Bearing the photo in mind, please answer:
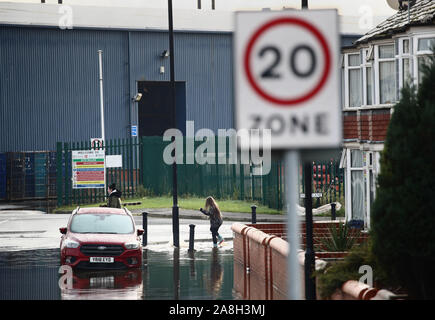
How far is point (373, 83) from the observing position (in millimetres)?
27438

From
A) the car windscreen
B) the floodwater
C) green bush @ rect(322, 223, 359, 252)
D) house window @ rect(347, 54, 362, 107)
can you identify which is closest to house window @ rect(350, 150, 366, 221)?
house window @ rect(347, 54, 362, 107)

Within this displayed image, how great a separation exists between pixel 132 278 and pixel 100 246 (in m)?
1.45

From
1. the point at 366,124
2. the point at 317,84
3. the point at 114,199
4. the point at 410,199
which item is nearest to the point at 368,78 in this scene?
the point at 366,124

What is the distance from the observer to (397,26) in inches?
1008

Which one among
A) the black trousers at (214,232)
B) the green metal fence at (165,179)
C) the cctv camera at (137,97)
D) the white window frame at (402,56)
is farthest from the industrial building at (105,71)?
the white window frame at (402,56)

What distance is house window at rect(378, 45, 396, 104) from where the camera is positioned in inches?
1048

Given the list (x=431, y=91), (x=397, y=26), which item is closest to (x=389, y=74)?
(x=397, y=26)

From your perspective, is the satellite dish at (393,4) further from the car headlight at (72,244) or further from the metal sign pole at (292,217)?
the metal sign pole at (292,217)

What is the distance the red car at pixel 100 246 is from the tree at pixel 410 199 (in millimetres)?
10057

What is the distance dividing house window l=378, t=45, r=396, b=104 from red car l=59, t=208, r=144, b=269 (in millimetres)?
8234

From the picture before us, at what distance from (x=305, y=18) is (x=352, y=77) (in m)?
25.1

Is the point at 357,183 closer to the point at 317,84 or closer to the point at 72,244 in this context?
the point at 72,244

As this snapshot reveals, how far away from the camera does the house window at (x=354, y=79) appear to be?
29984 millimetres

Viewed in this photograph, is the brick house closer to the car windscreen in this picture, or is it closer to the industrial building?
the car windscreen
